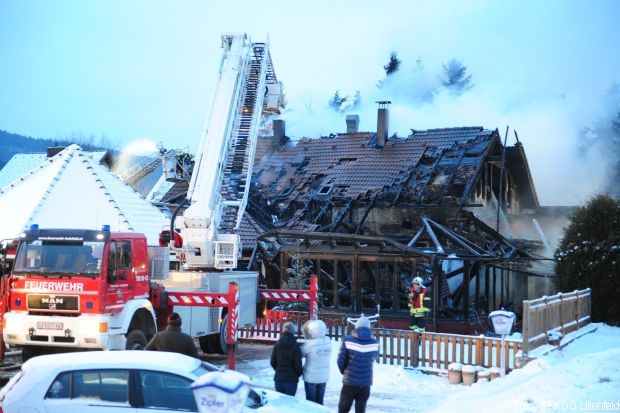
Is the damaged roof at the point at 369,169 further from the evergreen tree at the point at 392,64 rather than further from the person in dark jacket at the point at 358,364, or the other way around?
the evergreen tree at the point at 392,64

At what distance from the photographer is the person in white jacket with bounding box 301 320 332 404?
33.9 feet

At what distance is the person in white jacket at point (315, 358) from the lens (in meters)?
10.3

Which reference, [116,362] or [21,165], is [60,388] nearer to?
[116,362]

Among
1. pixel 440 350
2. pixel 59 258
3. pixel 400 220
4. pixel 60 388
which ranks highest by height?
pixel 400 220

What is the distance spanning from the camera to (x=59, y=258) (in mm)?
13195

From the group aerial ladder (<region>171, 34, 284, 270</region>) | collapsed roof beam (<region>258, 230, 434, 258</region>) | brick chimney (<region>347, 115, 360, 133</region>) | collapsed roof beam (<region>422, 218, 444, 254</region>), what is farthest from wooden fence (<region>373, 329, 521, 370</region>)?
brick chimney (<region>347, 115, 360, 133</region>)

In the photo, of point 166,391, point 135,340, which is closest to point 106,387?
point 166,391

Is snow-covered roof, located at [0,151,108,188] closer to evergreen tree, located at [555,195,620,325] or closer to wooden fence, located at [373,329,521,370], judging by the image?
evergreen tree, located at [555,195,620,325]

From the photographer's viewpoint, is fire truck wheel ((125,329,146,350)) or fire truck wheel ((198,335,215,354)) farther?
fire truck wheel ((198,335,215,354))

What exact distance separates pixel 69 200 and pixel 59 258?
8421 mm

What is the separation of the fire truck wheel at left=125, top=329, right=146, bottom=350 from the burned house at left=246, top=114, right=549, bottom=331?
10.5m

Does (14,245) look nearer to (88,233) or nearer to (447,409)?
(88,233)

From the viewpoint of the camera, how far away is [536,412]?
29.8 ft

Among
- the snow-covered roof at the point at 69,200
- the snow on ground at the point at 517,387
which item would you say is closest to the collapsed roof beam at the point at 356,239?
the snow-covered roof at the point at 69,200
